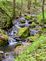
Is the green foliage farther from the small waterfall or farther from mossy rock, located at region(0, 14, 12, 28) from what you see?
mossy rock, located at region(0, 14, 12, 28)

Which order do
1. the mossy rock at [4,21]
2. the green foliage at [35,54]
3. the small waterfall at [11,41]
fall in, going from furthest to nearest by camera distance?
the mossy rock at [4,21] → the small waterfall at [11,41] → the green foliage at [35,54]

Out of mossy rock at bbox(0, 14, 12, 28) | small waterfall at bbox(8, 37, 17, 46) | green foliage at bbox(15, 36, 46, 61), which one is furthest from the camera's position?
mossy rock at bbox(0, 14, 12, 28)

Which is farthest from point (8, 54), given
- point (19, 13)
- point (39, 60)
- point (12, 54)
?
point (19, 13)

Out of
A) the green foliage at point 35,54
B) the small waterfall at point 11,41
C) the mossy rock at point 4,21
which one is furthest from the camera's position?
the mossy rock at point 4,21

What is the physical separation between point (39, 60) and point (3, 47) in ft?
19.0

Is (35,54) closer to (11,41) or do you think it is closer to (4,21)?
(11,41)

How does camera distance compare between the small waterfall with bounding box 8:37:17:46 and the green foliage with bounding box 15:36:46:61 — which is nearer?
the green foliage with bounding box 15:36:46:61

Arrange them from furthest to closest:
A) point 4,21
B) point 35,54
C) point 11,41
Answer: point 4,21 → point 11,41 → point 35,54

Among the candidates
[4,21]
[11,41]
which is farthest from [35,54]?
[4,21]

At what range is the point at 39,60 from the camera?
704cm

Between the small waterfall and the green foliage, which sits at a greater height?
the green foliage

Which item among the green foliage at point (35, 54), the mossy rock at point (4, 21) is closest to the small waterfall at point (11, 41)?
the mossy rock at point (4, 21)

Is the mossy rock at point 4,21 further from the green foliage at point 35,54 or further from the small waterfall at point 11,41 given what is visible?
the green foliage at point 35,54

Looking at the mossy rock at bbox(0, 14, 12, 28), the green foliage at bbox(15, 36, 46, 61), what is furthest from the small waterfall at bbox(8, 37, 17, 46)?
the green foliage at bbox(15, 36, 46, 61)
